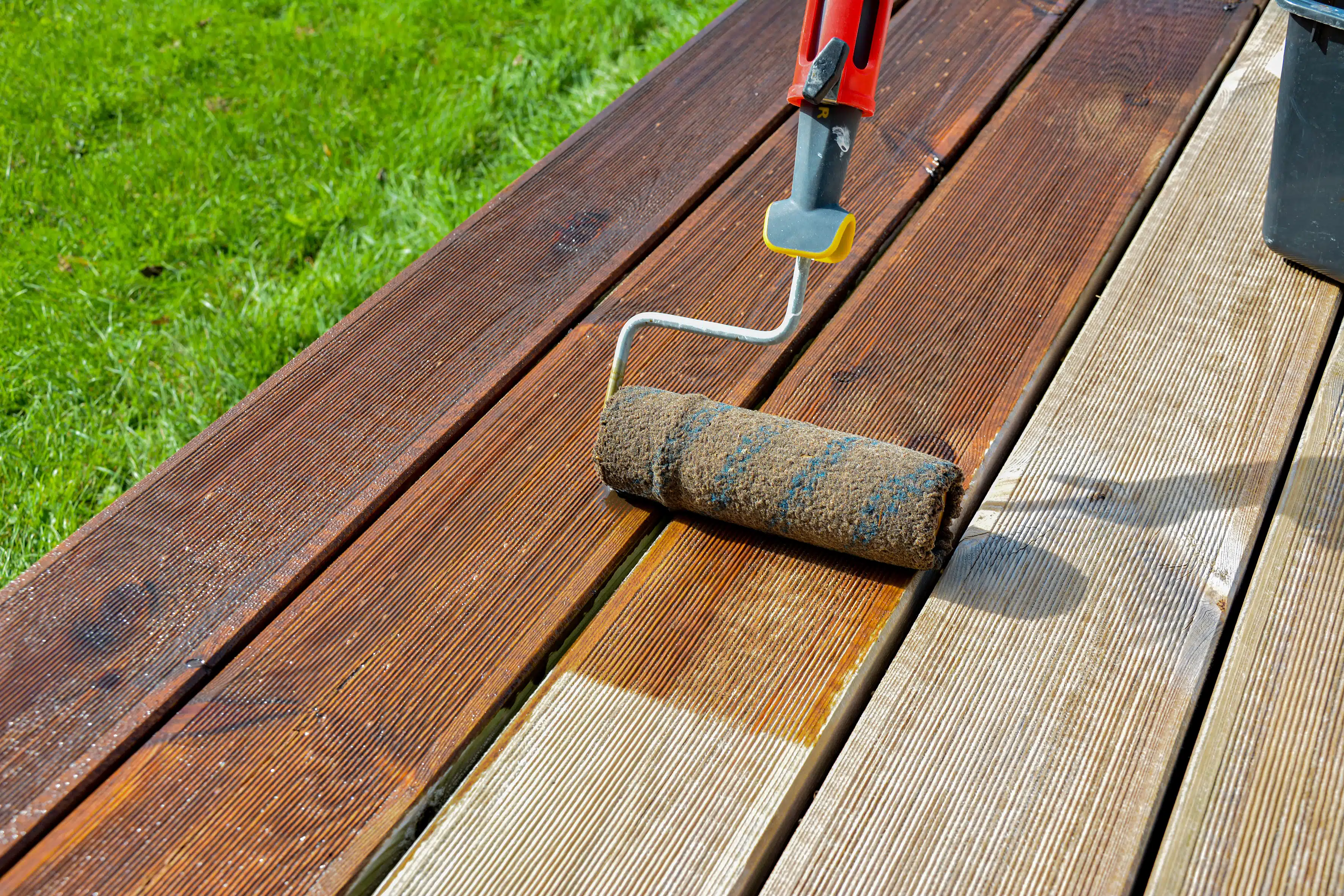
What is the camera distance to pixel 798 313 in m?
1.45

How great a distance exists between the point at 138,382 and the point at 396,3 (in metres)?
1.66

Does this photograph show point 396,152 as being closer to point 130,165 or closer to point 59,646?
point 130,165

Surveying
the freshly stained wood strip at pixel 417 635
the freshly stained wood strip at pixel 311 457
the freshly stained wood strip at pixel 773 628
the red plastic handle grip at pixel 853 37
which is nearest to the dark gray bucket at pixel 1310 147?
the freshly stained wood strip at pixel 773 628

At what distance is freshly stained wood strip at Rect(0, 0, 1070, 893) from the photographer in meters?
1.19

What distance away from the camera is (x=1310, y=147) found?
5.50 ft

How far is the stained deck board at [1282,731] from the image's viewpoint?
3.69 feet

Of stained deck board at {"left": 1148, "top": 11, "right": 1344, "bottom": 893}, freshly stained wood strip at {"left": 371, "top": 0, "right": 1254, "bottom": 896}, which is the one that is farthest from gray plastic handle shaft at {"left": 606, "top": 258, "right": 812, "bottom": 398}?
stained deck board at {"left": 1148, "top": 11, "right": 1344, "bottom": 893}

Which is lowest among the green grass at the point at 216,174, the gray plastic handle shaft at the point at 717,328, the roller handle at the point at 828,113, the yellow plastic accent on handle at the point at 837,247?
the green grass at the point at 216,174

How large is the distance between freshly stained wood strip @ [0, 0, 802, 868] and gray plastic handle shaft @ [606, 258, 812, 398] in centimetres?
22

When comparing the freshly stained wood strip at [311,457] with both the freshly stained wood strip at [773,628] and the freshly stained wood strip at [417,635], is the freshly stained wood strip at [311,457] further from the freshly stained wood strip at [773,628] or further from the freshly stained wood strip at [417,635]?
the freshly stained wood strip at [773,628]

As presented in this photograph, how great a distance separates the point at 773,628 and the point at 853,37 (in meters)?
0.72

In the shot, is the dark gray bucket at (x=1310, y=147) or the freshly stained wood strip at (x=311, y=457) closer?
the freshly stained wood strip at (x=311, y=457)

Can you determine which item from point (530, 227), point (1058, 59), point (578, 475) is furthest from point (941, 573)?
point (1058, 59)

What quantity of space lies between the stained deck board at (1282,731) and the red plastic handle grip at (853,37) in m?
0.79
